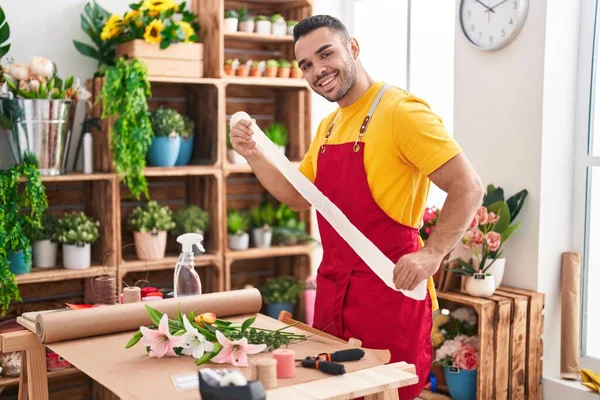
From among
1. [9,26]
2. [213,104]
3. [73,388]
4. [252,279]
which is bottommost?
[73,388]

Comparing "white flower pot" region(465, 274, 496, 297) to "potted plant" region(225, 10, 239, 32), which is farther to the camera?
"potted plant" region(225, 10, 239, 32)

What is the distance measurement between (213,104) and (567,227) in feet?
6.59

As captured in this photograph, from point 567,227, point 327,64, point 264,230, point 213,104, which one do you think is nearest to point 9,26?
point 213,104

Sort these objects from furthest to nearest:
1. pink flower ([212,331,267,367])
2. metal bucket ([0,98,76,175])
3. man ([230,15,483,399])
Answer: metal bucket ([0,98,76,175]) → man ([230,15,483,399]) → pink flower ([212,331,267,367])

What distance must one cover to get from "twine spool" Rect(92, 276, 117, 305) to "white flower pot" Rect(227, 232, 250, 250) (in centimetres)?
193

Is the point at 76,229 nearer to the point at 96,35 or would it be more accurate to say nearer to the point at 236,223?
the point at 236,223

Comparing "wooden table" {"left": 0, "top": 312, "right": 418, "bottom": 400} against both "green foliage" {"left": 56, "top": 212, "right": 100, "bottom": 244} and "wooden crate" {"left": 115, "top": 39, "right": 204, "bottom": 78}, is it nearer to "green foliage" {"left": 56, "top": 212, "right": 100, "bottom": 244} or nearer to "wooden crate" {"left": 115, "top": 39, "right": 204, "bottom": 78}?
"green foliage" {"left": 56, "top": 212, "right": 100, "bottom": 244}

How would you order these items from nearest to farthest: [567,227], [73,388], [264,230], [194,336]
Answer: [194,336]
[567,227]
[73,388]
[264,230]

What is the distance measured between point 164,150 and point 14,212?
0.87 m

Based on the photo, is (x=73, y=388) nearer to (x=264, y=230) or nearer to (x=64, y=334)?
(x=264, y=230)

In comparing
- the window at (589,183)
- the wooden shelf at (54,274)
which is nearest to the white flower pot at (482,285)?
the window at (589,183)

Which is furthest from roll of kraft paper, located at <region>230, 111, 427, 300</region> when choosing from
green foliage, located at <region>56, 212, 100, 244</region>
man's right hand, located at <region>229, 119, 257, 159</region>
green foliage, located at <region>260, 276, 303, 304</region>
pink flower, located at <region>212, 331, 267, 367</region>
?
green foliage, located at <region>260, 276, 303, 304</region>

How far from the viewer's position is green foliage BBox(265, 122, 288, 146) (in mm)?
4523

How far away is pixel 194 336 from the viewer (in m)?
1.96
